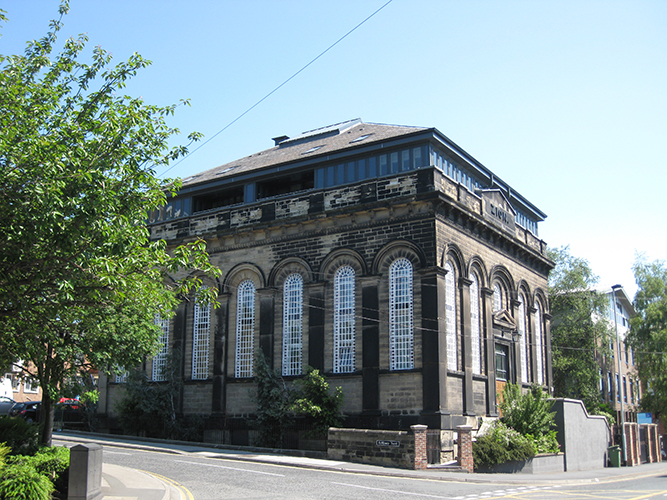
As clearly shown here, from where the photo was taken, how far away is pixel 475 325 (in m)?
27.2

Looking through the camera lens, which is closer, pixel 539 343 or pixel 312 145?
pixel 539 343

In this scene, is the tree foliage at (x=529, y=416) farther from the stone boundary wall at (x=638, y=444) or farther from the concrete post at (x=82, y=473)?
the concrete post at (x=82, y=473)

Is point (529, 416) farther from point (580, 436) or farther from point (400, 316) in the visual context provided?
point (400, 316)

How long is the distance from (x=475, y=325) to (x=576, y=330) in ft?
61.3

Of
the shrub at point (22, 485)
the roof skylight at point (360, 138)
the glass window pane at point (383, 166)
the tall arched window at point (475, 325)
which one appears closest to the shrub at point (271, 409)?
the tall arched window at point (475, 325)

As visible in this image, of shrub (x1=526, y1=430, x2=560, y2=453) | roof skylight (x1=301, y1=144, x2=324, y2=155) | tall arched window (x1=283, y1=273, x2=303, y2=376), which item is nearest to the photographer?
shrub (x1=526, y1=430, x2=560, y2=453)

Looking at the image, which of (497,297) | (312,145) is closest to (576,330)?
(497,297)

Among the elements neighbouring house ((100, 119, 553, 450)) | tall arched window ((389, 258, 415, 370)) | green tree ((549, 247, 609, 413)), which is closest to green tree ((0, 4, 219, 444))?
neighbouring house ((100, 119, 553, 450))

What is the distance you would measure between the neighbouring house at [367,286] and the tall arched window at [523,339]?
108mm

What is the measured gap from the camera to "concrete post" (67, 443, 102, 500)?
1186cm

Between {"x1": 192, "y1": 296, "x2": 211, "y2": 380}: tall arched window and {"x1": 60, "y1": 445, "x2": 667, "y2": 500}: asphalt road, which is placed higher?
{"x1": 192, "y1": 296, "x2": 211, "y2": 380}: tall arched window

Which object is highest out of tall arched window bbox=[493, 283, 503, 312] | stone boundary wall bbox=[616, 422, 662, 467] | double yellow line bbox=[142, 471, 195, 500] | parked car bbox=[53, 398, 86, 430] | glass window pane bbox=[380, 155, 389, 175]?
glass window pane bbox=[380, 155, 389, 175]

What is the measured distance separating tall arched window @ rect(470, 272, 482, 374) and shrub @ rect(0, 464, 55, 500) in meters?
18.5

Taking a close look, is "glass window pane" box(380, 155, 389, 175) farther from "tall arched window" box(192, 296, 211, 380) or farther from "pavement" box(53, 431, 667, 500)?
"pavement" box(53, 431, 667, 500)
